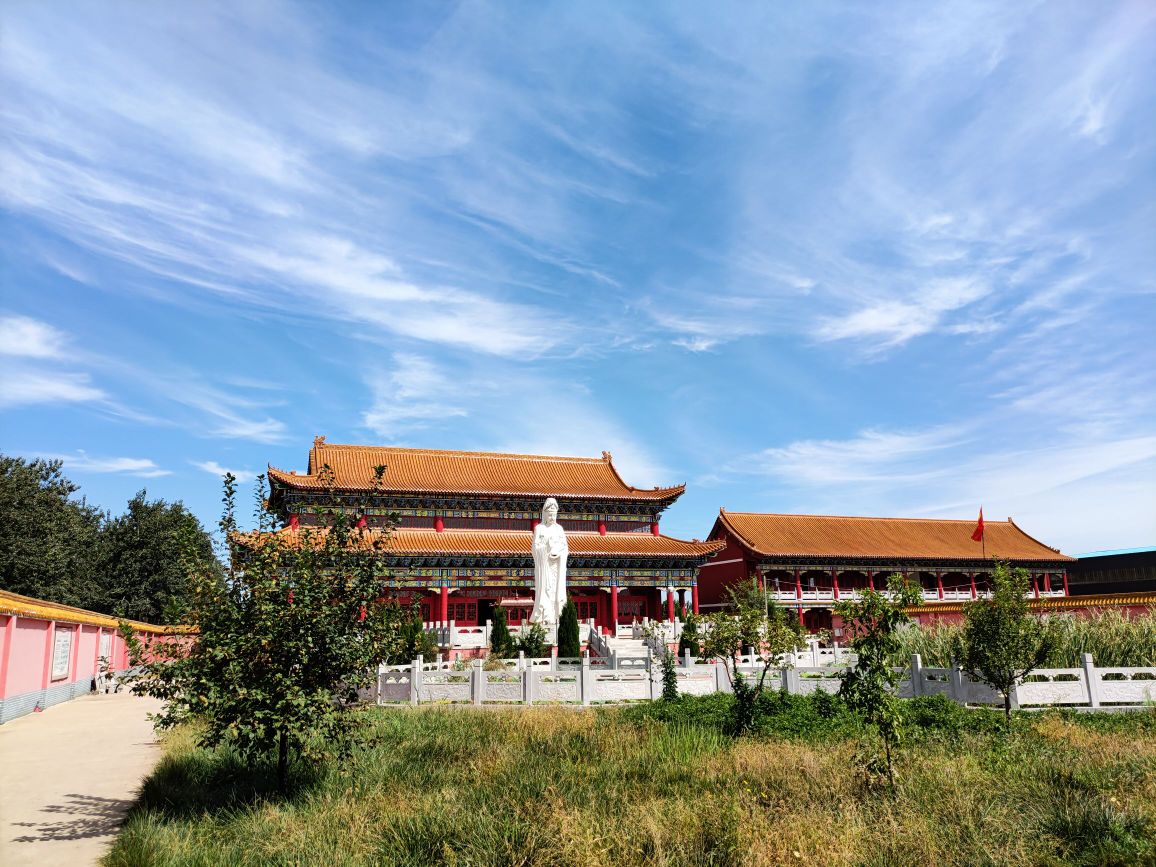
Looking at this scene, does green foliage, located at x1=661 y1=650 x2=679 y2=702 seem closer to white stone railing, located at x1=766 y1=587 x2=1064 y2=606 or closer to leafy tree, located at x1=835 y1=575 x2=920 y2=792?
leafy tree, located at x1=835 y1=575 x2=920 y2=792

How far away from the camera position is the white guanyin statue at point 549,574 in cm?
2517

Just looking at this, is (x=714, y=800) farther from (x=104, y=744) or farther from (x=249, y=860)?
(x=104, y=744)

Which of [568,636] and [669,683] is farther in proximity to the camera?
[568,636]

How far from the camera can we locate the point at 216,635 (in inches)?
341

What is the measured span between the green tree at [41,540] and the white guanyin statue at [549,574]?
25504 millimetres

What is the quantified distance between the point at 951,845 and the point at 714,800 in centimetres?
209

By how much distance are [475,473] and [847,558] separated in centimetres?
1906

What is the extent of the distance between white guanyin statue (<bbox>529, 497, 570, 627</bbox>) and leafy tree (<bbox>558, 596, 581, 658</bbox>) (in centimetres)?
149

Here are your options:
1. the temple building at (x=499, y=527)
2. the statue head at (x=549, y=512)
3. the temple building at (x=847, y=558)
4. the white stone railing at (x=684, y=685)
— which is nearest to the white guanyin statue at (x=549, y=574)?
the statue head at (x=549, y=512)

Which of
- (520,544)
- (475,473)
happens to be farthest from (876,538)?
(475,473)

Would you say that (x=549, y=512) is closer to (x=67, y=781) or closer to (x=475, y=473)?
(x=475, y=473)

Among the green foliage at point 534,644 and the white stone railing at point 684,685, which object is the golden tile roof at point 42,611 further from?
the green foliage at point 534,644

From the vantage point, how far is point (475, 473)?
38.1 metres

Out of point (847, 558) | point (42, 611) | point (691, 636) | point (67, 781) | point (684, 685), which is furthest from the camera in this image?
point (847, 558)
